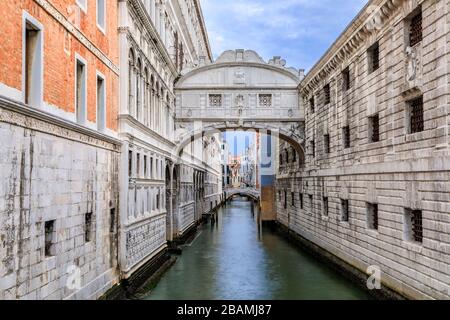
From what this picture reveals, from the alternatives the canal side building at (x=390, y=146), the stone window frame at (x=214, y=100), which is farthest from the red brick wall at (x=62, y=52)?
the stone window frame at (x=214, y=100)

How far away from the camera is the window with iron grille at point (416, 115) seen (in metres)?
10.8

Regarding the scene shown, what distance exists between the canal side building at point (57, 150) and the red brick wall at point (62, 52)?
0.06 feet

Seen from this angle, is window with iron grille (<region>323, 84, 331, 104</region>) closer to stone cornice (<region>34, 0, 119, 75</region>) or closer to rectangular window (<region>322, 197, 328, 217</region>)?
rectangular window (<region>322, 197, 328, 217</region>)

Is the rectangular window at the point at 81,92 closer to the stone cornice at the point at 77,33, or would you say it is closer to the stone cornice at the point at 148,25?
the stone cornice at the point at 77,33

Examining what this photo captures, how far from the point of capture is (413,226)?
11.2 m

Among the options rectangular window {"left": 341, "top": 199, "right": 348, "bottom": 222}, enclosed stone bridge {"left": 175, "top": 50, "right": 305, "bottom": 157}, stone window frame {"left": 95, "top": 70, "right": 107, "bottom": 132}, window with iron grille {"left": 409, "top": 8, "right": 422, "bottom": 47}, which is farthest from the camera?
enclosed stone bridge {"left": 175, "top": 50, "right": 305, "bottom": 157}

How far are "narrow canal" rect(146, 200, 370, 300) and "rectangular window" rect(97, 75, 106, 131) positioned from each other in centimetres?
488

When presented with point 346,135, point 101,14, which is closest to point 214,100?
point 346,135

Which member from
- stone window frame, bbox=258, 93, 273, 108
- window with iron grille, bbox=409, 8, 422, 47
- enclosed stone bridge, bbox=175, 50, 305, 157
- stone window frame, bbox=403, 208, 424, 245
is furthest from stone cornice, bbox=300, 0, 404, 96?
stone window frame, bbox=403, 208, 424, 245

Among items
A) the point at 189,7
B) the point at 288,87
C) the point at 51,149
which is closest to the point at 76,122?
the point at 51,149

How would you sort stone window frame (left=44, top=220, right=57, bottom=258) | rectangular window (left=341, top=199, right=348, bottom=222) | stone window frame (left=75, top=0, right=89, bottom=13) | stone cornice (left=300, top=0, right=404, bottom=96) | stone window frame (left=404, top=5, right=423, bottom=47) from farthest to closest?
rectangular window (left=341, top=199, right=348, bottom=222) → stone cornice (left=300, top=0, right=404, bottom=96) → stone window frame (left=404, top=5, right=423, bottom=47) → stone window frame (left=75, top=0, right=89, bottom=13) → stone window frame (left=44, top=220, right=57, bottom=258)

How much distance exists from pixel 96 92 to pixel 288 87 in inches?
536

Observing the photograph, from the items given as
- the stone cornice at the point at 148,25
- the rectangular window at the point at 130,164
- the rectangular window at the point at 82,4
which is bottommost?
the rectangular window at the point at 130,164

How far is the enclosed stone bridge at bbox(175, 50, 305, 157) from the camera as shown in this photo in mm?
22859
